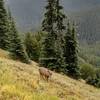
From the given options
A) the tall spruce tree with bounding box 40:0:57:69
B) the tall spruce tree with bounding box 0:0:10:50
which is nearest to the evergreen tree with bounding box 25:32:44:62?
the tall spruce tree with bounding box 0:0:10:50

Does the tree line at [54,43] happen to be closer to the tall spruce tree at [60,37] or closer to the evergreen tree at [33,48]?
the tall spruce tree at [60,37]

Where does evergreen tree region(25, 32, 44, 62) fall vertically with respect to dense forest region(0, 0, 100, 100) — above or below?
below

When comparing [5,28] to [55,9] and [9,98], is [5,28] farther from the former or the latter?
[9,98]

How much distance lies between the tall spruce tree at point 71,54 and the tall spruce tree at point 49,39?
2.69 meters

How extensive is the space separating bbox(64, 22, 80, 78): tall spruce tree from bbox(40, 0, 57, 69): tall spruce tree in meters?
2.69

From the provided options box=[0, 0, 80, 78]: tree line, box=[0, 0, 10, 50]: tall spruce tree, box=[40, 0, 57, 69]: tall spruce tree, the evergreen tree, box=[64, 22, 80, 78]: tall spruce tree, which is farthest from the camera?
the evergreen tree

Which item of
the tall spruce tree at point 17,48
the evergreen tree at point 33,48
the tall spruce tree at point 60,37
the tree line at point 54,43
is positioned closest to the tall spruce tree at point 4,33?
the tree line at point 54,43

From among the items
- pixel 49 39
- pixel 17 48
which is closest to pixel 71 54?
pixel 49 39

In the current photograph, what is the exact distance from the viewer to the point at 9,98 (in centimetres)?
980

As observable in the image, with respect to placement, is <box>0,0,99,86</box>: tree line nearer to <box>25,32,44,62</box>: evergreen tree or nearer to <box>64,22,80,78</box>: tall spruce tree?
<box>64,22,80,78</box>: tall spruce tree

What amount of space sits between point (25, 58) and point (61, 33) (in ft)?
25.7

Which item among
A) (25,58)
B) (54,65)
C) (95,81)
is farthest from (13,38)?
(95,81)

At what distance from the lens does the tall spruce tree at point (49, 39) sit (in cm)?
5317

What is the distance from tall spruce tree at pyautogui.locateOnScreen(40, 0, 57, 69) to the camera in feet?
174
